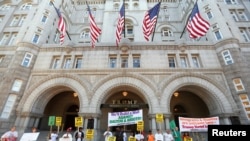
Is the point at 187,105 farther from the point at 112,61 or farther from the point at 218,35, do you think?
the point at 112,61

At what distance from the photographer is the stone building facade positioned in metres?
15.2

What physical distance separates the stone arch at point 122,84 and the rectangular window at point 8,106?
8.53m

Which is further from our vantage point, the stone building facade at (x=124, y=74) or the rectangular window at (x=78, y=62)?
the rectangular window at (x=78, y=62)

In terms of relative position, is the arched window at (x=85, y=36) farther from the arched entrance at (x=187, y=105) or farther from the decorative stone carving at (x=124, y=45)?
the arched entrance at (x=187, y=105)

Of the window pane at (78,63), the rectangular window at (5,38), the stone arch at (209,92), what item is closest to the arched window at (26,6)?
the rectangular window at (5,38)

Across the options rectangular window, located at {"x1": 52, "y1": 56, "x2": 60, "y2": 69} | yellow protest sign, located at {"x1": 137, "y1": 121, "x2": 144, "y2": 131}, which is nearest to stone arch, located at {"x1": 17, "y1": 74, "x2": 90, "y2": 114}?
rectangular window, located at {"x1": 52, "y1": 56, "x2": 60, "y2": 69}

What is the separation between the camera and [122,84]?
52.9 ft

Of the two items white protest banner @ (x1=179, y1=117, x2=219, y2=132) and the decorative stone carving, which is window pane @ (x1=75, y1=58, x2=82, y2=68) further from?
white protest banner @ (x1=179, y1=117, x2=219, y2=132)

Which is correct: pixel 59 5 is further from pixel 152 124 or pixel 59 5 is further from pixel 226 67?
pixel 226 67

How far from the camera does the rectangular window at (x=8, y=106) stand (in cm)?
1499

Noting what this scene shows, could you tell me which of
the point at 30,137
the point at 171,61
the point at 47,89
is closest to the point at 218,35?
the point at 171,61

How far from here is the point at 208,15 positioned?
2175 centimetres

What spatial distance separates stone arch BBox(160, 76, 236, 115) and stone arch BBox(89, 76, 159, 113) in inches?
44.7

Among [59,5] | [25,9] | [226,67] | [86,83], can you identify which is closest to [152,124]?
[86,83]
